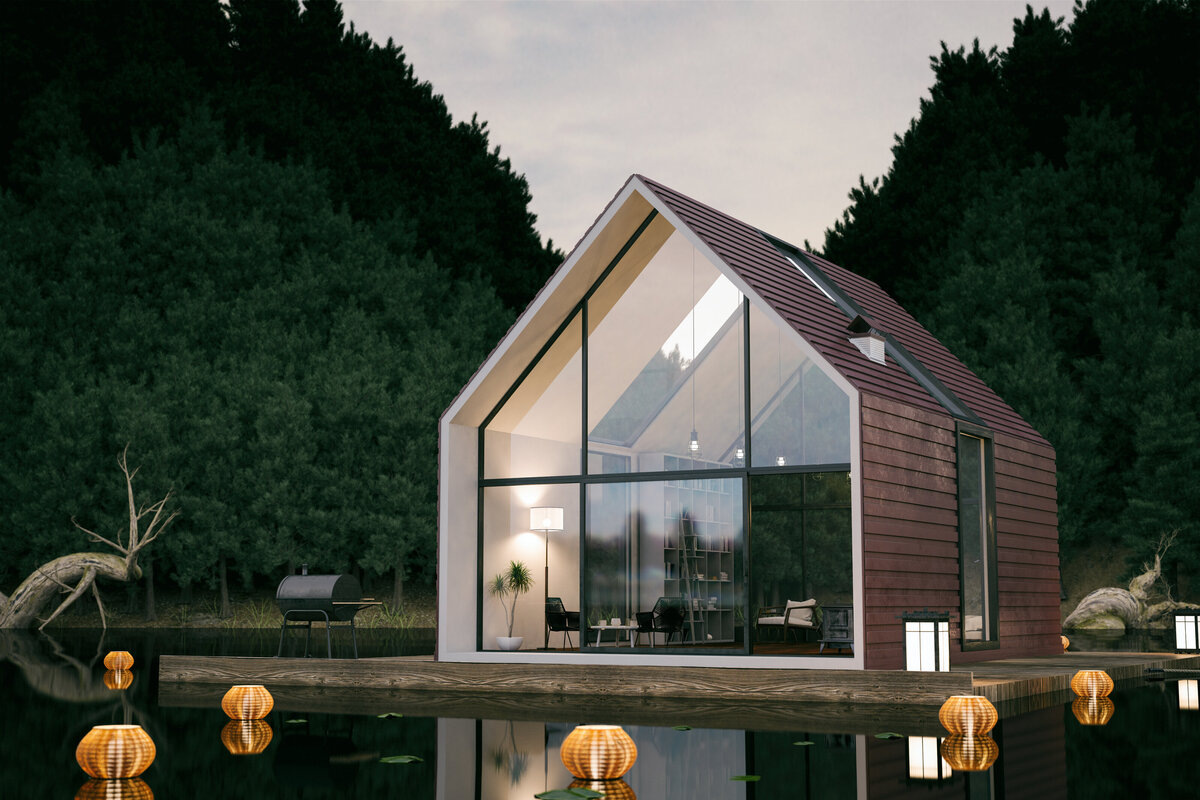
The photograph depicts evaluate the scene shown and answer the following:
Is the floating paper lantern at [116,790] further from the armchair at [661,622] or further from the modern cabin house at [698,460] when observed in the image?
the armchair at [661,622]

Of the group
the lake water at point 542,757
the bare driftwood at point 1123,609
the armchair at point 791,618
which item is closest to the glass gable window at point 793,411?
the lake water at point 542,757

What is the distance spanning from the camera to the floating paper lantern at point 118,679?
12484 millimetres

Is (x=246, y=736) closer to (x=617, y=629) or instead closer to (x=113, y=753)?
(x=113, y=753)

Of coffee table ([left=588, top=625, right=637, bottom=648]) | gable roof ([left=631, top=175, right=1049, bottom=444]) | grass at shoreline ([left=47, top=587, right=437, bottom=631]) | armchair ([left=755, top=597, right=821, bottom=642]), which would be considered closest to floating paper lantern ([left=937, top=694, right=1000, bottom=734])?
gable roof ([left=631, top=175, right=1049, bottom=444])

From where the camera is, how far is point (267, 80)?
1492 inches

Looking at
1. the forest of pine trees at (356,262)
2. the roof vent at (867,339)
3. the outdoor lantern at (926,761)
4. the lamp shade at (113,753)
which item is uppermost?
the forest of pine trees at (356,262)

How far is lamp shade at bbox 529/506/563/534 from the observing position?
13102 mm

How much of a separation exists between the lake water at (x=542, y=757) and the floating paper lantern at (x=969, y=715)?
148 mm

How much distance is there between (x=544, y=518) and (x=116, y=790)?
7475 millimetres

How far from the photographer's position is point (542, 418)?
42.0 ft

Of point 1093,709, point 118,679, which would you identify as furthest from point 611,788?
point 118,679

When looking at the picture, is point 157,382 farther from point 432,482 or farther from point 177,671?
point 177,671

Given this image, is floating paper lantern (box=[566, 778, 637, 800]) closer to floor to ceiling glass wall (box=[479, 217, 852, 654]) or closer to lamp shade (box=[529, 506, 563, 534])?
floor to ceiling glass wall (box=[479, 217, 852, 654])

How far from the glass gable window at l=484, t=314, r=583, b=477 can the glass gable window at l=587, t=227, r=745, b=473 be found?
0.99ft
